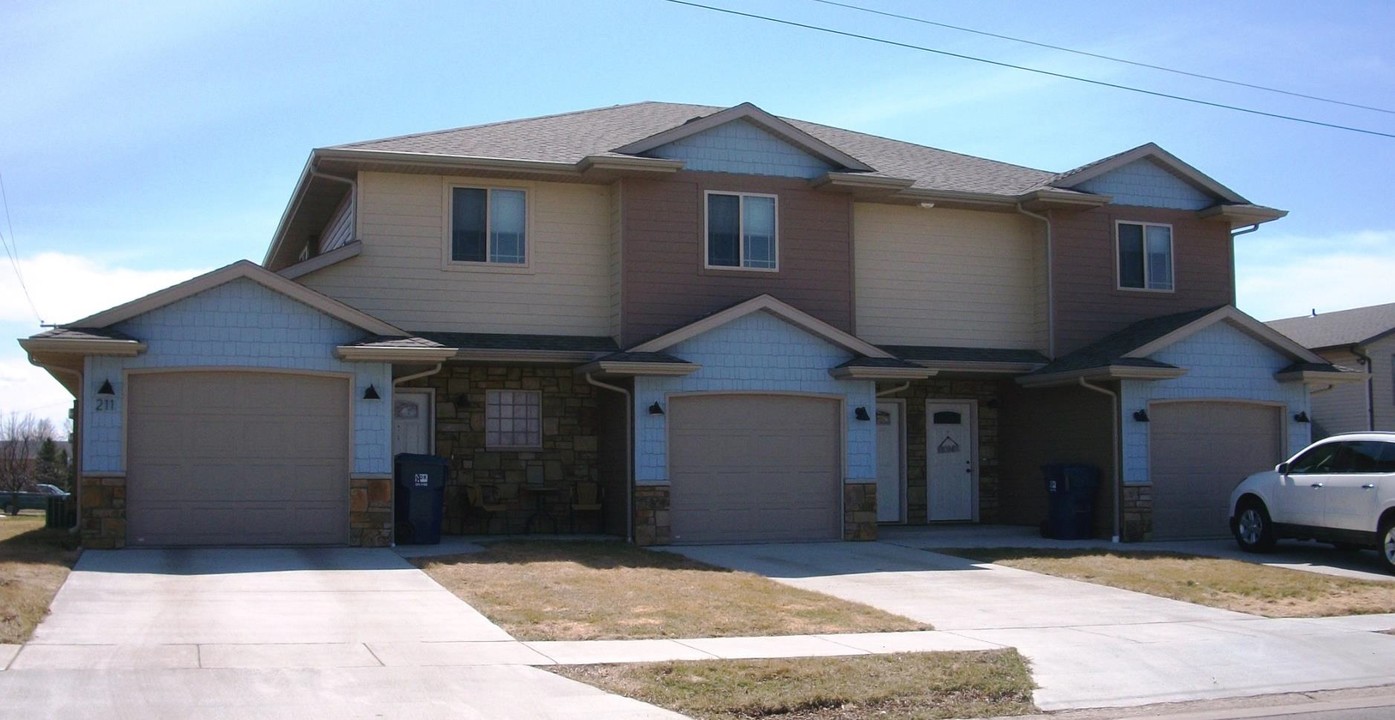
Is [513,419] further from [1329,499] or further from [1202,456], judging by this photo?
[1329,499]

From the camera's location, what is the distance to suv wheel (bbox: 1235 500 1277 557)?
59.2 ft

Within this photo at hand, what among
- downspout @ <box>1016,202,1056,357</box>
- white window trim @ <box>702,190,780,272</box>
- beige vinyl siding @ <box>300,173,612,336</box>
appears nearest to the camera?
beige vinyl siding @ <box>300,173,612,336</box>

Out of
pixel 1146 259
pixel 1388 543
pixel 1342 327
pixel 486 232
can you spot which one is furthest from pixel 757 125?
pixel 1342 327

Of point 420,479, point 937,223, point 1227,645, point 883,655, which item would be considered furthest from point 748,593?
point 937,223

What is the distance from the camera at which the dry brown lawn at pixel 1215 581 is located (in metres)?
13.6

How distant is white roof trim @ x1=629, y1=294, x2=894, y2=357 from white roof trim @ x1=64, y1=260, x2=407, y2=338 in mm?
3682

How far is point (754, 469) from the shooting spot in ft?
61.8

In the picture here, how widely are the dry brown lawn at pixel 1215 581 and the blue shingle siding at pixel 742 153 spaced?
6.48 m

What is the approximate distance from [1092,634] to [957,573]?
13.7ft

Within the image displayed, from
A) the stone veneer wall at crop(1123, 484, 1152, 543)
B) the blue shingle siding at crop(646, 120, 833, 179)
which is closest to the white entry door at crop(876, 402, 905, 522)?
the stone veneer wall at crop(1123, 484, 1152, 543)

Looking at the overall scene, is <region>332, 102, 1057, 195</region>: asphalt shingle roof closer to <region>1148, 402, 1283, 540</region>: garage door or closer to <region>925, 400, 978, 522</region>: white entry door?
<region>925, 400, 978, 522</region>: white entry door

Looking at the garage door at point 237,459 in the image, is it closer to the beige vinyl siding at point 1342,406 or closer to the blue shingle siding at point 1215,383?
the blue shingle siding at point 1215,383

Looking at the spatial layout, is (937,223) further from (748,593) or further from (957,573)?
(748,593)

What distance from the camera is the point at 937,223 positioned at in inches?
857
